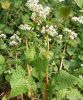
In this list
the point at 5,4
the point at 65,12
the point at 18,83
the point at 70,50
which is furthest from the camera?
the point at 5,4

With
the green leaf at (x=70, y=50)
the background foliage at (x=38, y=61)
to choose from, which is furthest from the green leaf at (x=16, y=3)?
the green leaf at (x=70, y=50)

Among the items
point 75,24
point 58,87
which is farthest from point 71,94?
point 75,24

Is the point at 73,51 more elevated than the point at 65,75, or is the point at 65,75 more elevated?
the point at 65,75

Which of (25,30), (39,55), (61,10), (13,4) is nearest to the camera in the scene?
(61,10)

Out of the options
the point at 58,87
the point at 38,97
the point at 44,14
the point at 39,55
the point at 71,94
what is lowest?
the point at 38,97

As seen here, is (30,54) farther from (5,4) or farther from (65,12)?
(5,4)

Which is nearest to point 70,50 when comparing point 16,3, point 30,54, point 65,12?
point 16,3

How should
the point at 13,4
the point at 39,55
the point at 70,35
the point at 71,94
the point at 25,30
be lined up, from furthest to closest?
the point at 13,4
the point at 70,35
the point at 25,30
the point at 71,94
the point at 39,55

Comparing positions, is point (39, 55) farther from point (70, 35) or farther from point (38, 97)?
point (70, 35)
